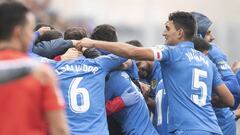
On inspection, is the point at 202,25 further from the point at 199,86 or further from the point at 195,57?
the point at 199,86

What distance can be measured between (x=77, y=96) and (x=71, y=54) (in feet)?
1.49

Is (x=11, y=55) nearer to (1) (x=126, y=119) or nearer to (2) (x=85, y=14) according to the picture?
(1) (x=126, y=119)

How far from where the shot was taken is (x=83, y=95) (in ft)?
25.4

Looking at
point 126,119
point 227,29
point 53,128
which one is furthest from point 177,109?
point 227,29

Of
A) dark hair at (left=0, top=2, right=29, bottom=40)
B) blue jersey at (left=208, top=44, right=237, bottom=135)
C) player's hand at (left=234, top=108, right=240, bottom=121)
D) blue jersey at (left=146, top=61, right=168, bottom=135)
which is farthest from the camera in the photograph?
player's hand at (left=234, top=108, right=240, bottom=121)

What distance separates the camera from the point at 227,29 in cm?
2003

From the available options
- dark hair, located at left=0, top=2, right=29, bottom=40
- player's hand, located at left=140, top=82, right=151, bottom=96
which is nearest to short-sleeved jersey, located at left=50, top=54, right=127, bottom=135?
player's hand, located at left=140, top=82, right=151, bottom=96

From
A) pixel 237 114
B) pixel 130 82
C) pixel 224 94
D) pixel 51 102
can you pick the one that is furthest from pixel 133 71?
pixel 51 102

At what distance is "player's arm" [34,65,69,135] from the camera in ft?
17.0

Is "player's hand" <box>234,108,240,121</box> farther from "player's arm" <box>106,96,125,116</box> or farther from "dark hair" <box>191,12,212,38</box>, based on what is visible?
"player's arm" <box>106,96,125,116</box>

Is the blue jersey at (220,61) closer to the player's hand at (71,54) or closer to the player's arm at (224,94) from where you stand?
the player's arm at (224,94)

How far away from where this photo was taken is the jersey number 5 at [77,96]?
7.73m

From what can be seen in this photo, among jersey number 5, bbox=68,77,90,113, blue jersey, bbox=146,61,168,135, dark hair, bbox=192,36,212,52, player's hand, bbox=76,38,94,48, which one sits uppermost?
player's hand, bbox=76,38,94,48

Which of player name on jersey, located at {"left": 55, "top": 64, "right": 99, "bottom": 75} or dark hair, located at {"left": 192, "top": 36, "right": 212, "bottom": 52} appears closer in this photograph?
player name on jersey, located at {"left": 55, "top": 64, "right": 99, "bottom": 75}
